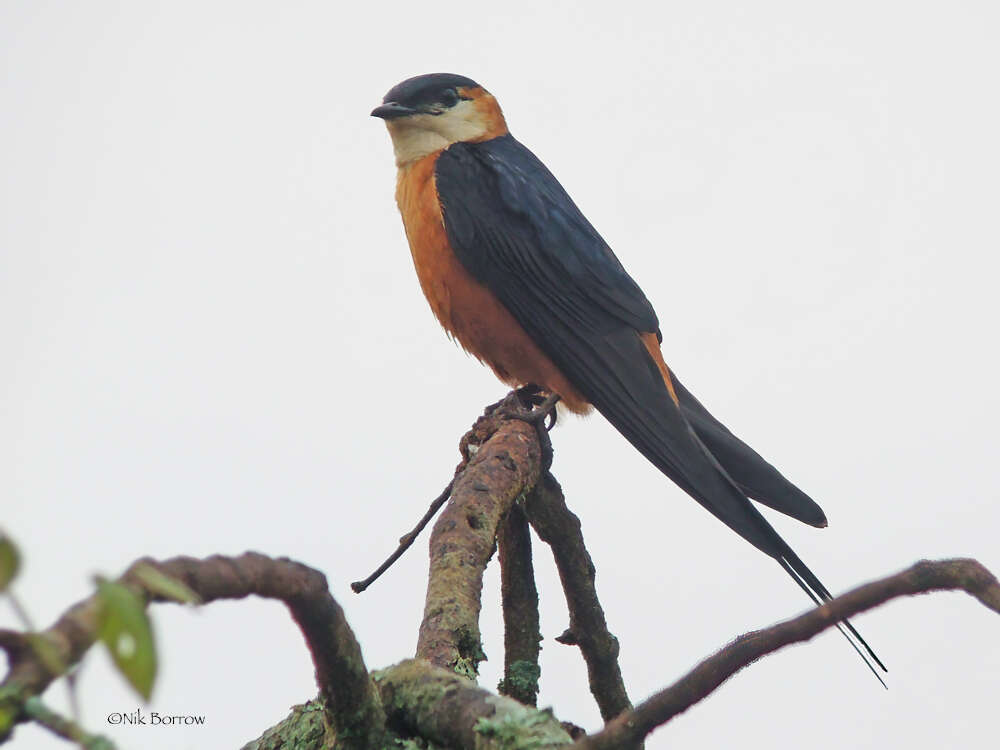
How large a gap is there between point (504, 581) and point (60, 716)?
2.78 meters

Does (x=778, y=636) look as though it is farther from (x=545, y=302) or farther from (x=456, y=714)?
(x=545, y=302)

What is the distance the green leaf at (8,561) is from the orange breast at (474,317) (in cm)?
393

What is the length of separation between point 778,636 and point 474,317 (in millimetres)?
3371

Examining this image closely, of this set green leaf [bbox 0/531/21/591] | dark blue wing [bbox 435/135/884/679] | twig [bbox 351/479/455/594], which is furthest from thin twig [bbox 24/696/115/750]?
dark blue wing [bbox 435/135/884/679]

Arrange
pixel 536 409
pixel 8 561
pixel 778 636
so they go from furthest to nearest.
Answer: pixel 536 409
pixel 778 636
pixel 8 561

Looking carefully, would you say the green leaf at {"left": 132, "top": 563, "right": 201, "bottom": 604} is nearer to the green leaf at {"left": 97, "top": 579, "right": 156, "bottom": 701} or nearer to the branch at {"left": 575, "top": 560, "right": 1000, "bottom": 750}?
the green leaf at {"left": 97, "top": 579, "right": 156, "bottom": 701}

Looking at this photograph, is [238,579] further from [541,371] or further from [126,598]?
[541,371]

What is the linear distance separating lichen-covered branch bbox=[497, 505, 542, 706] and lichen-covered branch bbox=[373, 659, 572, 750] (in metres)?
1.33

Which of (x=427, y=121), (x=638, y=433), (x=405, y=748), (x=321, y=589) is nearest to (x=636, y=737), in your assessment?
(x=321, y=589)

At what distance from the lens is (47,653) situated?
2.99ft

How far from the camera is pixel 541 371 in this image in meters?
4.71

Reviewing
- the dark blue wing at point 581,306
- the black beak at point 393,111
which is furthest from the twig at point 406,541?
the black beak at point 393,111

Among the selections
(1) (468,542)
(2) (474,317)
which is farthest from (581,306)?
(1) (468,542)

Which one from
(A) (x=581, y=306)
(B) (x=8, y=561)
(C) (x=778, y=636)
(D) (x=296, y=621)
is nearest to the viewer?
(B) (x=8, y=561)
